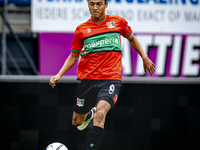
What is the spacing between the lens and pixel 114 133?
4.29 meters

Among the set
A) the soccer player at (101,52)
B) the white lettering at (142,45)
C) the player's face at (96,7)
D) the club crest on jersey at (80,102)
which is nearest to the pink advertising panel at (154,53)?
the white lettering at (142,45)

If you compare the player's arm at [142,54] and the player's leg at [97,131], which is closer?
the player's leg at [97,131]

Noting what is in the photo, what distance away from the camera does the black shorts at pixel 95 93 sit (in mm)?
3312

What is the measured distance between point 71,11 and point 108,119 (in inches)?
84.7

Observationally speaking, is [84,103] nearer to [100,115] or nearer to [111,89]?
[111,89]

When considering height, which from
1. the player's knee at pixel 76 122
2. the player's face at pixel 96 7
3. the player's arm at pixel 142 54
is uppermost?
the player's face at pixel 96 7

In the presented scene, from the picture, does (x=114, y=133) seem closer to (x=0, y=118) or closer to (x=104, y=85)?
(x=104, y=85)

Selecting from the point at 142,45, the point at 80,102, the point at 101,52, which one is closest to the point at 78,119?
the point at 80,102

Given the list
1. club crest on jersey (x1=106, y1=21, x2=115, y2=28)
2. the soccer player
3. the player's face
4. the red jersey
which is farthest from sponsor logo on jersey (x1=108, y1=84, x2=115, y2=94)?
the player's face

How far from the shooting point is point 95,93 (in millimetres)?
3605

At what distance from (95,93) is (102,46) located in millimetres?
638

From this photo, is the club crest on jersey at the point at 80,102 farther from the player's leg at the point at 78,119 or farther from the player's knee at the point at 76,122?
the player's knee at the point at 76,122

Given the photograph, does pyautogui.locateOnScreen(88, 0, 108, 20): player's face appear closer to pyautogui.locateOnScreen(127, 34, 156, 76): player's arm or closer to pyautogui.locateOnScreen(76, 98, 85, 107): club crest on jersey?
pyautogui.locateOnScreen(127, 34, 156, 76): player's arm

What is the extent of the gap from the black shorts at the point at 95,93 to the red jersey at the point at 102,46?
0.24 feet
